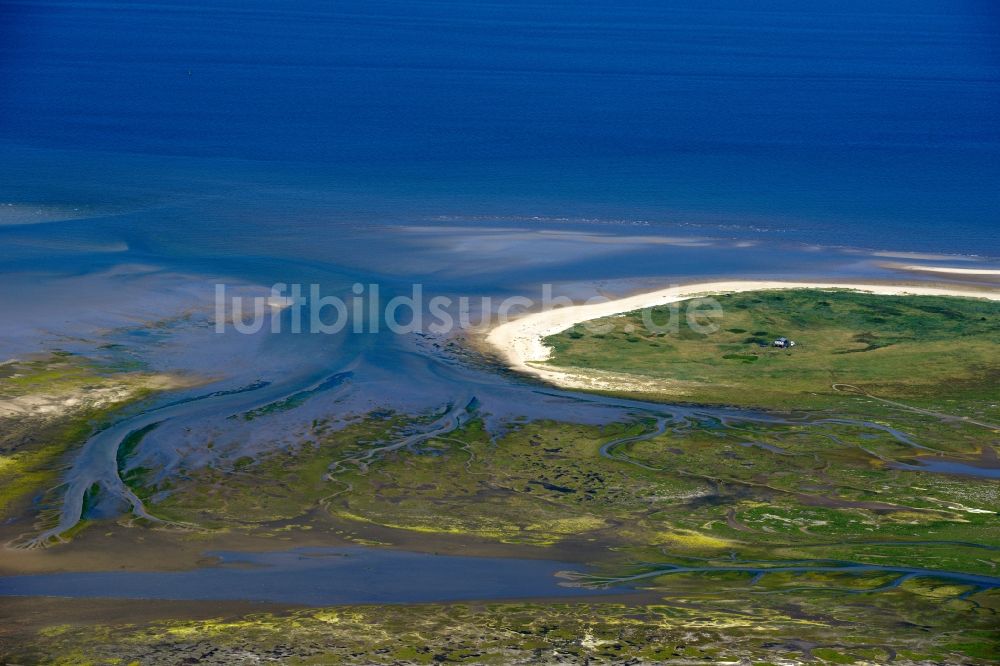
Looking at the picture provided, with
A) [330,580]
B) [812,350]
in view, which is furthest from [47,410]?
[812,350]

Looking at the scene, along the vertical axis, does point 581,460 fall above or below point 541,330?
below

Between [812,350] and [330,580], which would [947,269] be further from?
[330,580]

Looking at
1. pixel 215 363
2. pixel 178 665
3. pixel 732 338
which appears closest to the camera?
pixel 178 665

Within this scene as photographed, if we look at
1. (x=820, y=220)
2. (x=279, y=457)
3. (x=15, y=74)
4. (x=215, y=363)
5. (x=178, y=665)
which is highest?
(x=15, y=74)

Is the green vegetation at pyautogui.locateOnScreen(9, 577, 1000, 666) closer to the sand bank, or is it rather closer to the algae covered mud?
the algae covered mud

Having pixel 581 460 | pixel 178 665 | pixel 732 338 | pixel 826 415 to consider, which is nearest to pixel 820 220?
→ pixel 732 338

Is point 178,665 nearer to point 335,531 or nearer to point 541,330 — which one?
point 335,531

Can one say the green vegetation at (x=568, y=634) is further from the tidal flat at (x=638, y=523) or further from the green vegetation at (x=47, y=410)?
the green vegetation at (x=47, y=410)

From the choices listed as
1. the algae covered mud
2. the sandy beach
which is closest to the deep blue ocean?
the algae covered mud
